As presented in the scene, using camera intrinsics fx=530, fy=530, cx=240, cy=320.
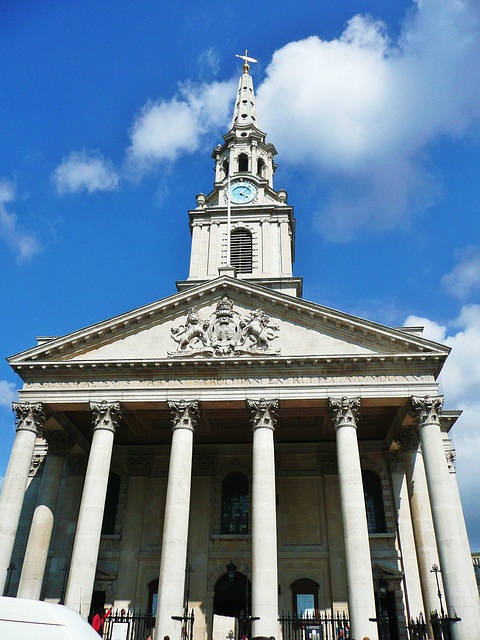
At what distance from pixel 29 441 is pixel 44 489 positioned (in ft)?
12.0

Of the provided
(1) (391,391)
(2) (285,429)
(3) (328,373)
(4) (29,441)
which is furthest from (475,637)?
(4) (29,441)

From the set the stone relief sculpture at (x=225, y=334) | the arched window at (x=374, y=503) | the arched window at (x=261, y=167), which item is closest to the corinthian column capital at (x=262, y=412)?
the stone relief sculpture at (x=225, y=334)

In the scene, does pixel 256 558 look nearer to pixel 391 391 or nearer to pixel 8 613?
pixel 391 391

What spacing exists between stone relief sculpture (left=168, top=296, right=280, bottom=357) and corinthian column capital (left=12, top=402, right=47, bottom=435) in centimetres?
662

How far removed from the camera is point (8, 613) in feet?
24.5

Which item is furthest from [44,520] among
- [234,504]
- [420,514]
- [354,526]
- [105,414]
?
[420,514]

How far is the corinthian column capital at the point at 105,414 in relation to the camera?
2430cm

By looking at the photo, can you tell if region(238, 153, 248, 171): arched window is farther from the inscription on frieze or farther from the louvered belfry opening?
the inscription on frieze

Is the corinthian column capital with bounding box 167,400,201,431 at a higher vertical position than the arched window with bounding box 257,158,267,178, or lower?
lower

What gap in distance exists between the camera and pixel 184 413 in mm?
24047

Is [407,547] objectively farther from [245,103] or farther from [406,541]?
[245,103]

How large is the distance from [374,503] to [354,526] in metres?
8.60

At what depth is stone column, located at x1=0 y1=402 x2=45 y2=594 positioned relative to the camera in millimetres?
21688

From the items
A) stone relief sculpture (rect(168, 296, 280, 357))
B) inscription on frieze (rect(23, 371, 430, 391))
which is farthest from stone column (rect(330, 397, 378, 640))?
stone relief sculpture (rect(168, 296, 280, 357))
